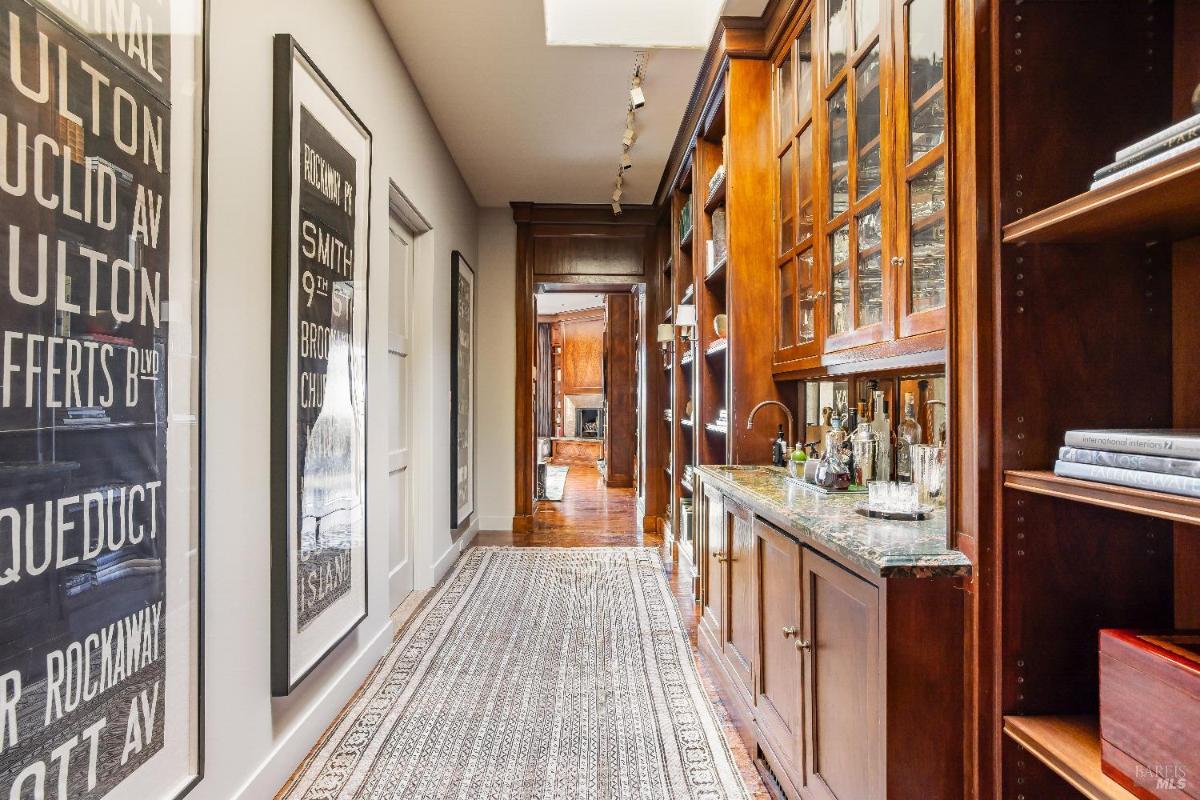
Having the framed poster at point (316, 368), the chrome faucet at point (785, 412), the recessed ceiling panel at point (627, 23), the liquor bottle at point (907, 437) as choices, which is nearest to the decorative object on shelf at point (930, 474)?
the liquor bottle at point (907, 437)

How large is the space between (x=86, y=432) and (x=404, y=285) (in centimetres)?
281

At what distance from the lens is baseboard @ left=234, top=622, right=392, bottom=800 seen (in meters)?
1.79

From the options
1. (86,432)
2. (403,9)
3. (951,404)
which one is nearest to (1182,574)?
(951,404)

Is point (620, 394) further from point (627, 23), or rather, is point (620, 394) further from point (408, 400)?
point (627, 23)

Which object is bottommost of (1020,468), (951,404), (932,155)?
(1020,468)

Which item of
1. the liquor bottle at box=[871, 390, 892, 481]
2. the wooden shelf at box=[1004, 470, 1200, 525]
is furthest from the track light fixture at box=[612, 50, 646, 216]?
the wooden shelf at box=[1004, 470, 1200, 525]

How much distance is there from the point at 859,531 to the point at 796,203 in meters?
1.54

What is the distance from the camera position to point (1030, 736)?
1125 millimetres

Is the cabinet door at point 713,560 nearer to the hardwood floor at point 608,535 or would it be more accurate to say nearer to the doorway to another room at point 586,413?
the hardwood floor at point 608,535

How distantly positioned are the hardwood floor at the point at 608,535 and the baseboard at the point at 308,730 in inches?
54.5

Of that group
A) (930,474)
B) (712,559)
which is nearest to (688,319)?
(712,559)

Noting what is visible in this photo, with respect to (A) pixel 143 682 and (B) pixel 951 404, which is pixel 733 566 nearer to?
(B) pixel 951 404

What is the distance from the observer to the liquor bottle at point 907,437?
78.4 inches

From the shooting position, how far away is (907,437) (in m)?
2.01
